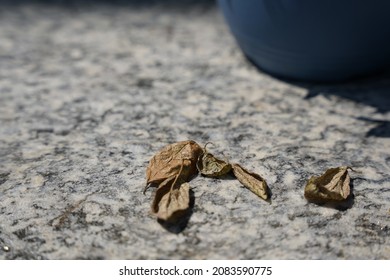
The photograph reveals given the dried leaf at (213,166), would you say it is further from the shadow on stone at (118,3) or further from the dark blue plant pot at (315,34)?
the shadow on stone at (118,3)

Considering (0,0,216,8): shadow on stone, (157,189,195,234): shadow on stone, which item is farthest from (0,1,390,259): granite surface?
(0,0,216,8): shadow on stone

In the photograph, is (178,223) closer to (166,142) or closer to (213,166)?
(213,166)

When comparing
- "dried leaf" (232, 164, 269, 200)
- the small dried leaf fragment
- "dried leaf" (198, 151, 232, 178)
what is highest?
the small dried leaf fragment

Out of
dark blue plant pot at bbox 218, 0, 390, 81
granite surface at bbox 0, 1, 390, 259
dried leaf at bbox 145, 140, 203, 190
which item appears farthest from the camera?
dark blue plant pot at bbox 218, 0, 390, 81

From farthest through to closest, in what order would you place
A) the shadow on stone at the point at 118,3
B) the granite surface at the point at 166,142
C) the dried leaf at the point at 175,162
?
the shadow on stone at the point at 118,3
the dried leaf at the point at 175,162
the granite surface at the point at 166,142

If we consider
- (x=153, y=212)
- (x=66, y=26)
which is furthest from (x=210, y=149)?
(x=66, y=26)

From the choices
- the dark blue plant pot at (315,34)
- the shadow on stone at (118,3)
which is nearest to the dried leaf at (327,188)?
the dark blue plant pot at (315,34)

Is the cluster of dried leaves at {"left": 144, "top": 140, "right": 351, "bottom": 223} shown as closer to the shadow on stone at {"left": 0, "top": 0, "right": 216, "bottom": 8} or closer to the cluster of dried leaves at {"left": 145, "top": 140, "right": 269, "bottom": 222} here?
the cluster of dried leaves at {"left": 145, "top": 140, "right": 269, "bottom": 222}
